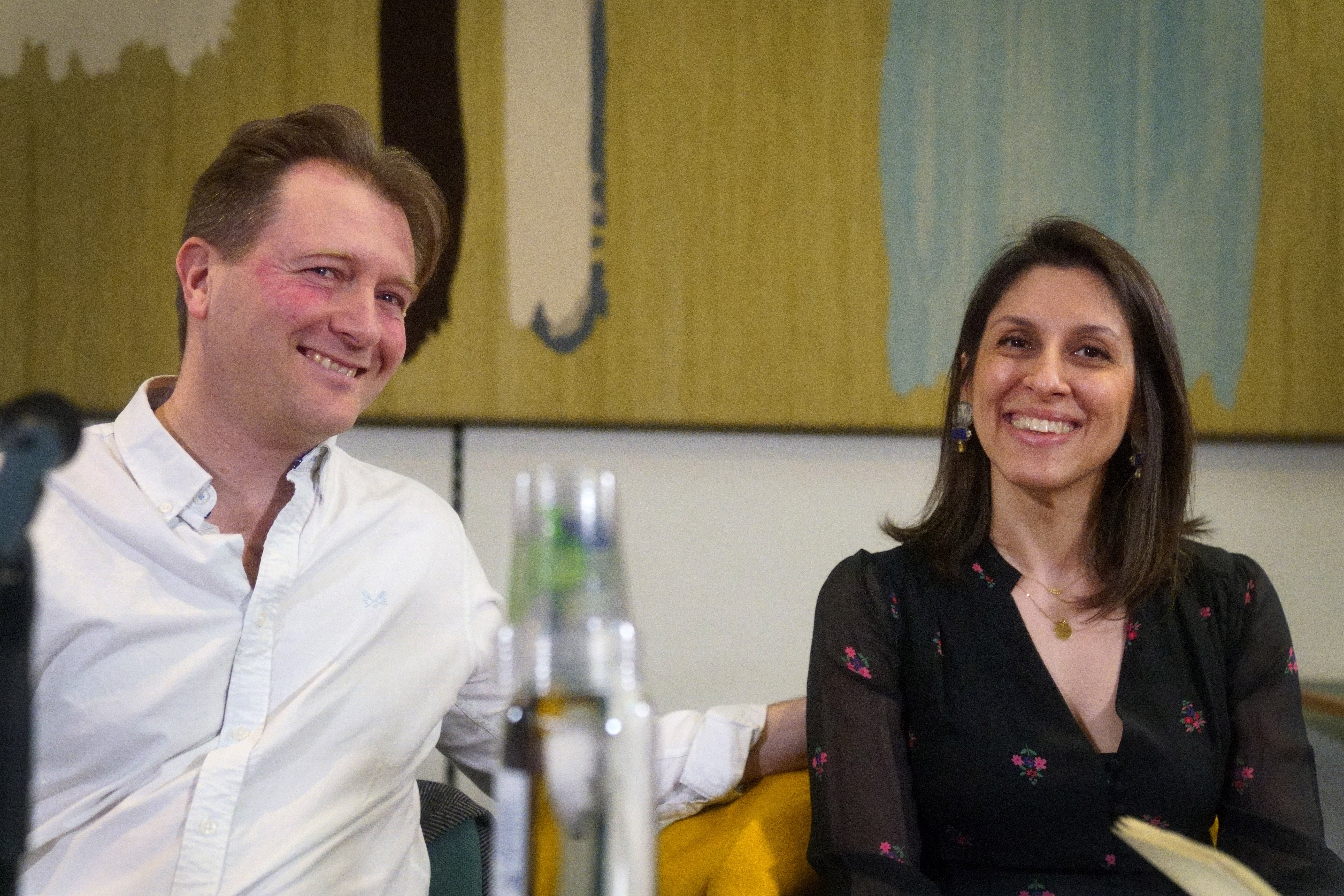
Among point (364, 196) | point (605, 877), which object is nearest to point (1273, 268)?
point (364, 196)

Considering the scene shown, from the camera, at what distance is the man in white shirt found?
109cm

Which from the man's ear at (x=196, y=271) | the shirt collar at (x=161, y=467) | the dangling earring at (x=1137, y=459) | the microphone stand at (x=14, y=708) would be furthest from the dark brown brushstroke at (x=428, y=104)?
the microphone stand at (x=14, y=708)

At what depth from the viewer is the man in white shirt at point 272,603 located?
109cm

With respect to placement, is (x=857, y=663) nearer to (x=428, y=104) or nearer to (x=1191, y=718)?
(x=1191, y=718)

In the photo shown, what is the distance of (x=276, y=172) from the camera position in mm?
1311

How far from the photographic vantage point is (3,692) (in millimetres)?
527

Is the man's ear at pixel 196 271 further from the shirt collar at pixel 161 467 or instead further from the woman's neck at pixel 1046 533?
the woman's neck at pixel 1046 533

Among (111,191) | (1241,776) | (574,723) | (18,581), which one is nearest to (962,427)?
(1241,776)

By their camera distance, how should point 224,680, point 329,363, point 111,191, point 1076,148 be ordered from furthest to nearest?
point 1076,148 → point 111,191 → point 329,363 → point 224,680

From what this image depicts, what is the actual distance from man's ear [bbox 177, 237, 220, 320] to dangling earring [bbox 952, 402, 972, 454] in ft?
3.28

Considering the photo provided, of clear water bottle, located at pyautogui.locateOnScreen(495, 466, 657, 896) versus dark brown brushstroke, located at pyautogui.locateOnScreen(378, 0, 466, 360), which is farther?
dark brown brushstroke, located at pyautogui.locateOnScreen(378, 0, 466, 360)

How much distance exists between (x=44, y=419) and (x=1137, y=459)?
1.38 metres

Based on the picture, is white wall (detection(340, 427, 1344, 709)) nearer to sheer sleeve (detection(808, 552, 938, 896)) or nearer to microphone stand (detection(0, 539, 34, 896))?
sheer sleeve (detection(808, 552, 938, 896))

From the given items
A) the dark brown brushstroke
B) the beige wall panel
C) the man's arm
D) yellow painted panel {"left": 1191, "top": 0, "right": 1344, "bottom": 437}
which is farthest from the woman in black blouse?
the beige wall panel
